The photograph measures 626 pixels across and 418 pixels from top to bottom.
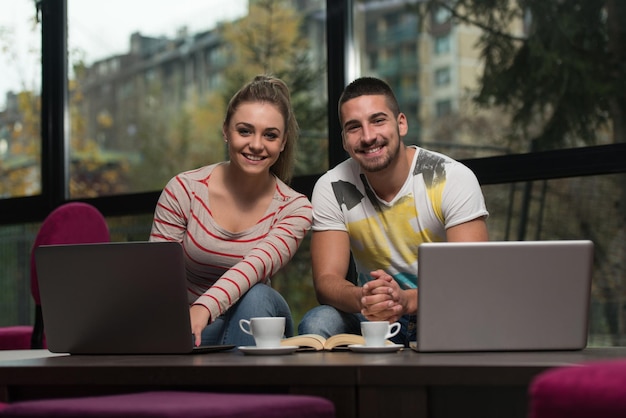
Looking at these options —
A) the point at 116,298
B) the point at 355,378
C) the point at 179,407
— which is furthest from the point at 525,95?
the point at 179,407

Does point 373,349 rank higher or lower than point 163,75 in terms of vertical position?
lower

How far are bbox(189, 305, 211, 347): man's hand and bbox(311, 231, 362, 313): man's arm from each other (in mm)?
388

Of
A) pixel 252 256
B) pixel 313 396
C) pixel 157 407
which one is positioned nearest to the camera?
pixel 157 407

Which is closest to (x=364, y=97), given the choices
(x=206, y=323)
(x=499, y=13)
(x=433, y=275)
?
(x=206, y=323)

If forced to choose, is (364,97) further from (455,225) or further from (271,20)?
(271,20)

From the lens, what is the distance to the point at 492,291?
1.62 meters

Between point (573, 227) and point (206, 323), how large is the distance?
202 cm

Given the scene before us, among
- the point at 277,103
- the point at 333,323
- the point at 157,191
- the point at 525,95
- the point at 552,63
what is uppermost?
the point at 552,63

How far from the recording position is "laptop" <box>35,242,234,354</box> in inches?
69.6

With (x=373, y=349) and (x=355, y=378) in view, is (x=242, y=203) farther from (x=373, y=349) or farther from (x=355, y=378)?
(x=355, y=378)

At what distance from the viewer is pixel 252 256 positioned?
230 cm

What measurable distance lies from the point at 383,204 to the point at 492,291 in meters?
0.94

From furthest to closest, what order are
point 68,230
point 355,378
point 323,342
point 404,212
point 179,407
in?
point 68,230, point 404,212, point 323,342, point 355,378, point 179,407

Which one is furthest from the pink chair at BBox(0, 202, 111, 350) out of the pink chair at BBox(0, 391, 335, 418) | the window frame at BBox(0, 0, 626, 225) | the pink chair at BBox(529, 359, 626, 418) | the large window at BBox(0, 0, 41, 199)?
the pink chair at BBox(529, 359, 626, 418)
